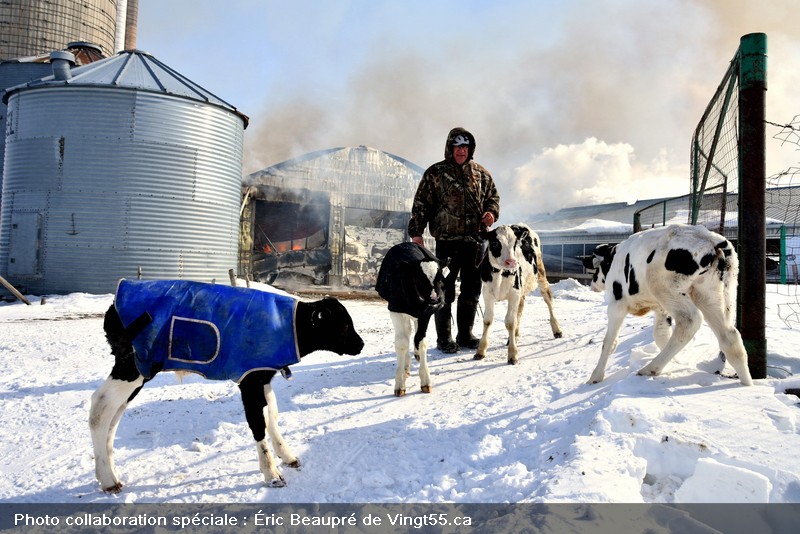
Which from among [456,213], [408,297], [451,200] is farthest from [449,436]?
[451,200]

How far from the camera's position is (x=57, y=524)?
2477 millimetres

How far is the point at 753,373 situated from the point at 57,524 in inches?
196

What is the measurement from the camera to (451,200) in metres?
6.73

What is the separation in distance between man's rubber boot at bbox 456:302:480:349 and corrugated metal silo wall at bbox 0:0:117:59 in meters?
28.1

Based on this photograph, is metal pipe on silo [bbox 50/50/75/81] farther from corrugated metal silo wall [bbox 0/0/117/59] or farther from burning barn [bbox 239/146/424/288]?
corrugated metal silo wall [bbox 0/0/117/59]

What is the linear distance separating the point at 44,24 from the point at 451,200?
92.7ft

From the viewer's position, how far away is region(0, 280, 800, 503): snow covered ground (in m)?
2.53

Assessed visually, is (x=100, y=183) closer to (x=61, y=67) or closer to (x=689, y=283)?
(x=61, y=67)

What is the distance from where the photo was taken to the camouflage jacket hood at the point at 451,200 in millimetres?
6719

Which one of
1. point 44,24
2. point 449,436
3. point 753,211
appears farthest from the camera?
point 44,24

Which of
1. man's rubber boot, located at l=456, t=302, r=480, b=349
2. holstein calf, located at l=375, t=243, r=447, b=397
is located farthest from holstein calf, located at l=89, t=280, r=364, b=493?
man's rubber boot, located at l=456, t=302, r=480, b=349

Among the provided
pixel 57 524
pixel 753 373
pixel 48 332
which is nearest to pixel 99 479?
pixel 57 524

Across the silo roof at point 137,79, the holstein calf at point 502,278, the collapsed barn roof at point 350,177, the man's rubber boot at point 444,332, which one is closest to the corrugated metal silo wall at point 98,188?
the silo roof at point 137,79

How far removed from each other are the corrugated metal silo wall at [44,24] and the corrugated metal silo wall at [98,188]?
38.3 ft
